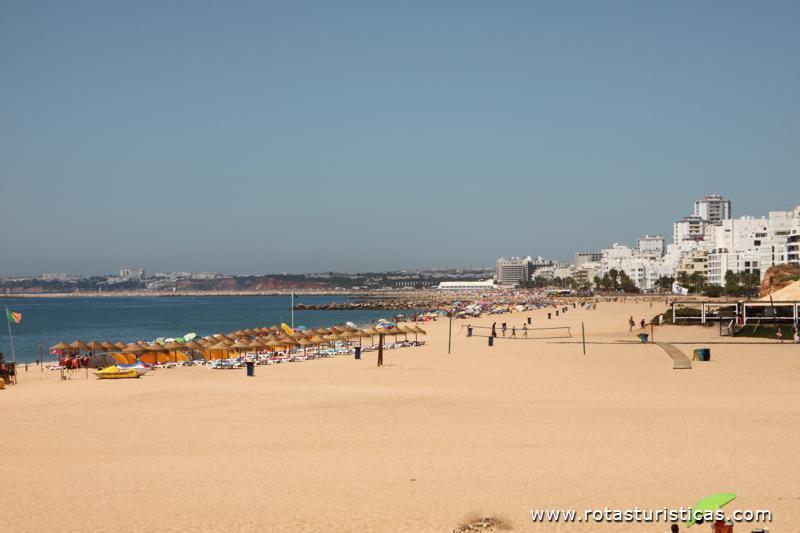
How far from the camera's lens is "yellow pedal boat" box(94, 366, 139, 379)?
2433 centimetres

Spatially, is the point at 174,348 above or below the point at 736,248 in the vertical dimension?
below

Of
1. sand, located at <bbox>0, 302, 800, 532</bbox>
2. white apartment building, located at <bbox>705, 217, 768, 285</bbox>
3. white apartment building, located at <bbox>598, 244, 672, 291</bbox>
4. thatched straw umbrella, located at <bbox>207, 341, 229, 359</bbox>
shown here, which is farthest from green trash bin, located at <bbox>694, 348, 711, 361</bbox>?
white apartment building, located at <bbox>598, 244, 672, 291</bbox>

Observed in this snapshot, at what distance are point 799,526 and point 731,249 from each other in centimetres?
10957

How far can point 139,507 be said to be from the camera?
9.77 m

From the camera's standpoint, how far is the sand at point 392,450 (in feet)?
31.1

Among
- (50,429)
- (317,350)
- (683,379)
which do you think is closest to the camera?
(50,429)

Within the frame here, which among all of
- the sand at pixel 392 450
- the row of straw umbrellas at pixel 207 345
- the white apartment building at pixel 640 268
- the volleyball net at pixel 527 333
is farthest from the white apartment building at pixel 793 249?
the sand at pixel 392 450

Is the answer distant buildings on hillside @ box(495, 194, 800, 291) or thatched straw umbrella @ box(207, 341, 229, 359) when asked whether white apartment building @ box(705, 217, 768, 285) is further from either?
thatched straw umbrella @ box(207, 341, 229, 359)

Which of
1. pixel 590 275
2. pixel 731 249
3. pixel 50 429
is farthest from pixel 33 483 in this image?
pixel 590 275

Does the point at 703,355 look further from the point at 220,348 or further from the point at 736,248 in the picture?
the point at 736,248

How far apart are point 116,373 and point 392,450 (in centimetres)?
1487

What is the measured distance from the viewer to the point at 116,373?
963 inches

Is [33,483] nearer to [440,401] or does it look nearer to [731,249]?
[440,401]

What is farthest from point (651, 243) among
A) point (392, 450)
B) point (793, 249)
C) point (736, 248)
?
point (392, 450)
